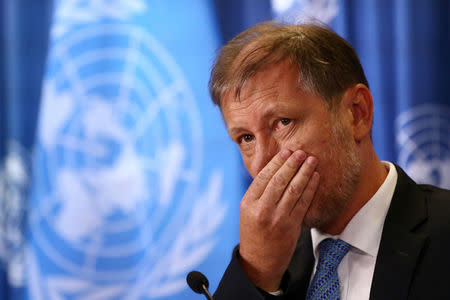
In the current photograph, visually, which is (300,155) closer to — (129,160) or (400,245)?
(400,245)

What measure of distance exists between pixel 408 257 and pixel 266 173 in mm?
524

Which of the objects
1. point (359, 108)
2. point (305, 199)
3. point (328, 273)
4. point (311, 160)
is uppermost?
point (359, 108)

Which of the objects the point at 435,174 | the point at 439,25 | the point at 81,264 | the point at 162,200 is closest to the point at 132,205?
the point at 162,200

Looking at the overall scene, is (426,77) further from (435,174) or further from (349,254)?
(349,254)

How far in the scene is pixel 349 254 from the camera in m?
1.65

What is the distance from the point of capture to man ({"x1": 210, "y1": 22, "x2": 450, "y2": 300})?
1.50 m

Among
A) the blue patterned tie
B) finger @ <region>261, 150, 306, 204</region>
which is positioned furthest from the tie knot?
finger @ <region>261, 150, 306, 204</region>

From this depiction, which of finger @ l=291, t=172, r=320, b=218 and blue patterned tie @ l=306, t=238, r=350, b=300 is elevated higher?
finger @ l=291, t=172, r=320, b=218

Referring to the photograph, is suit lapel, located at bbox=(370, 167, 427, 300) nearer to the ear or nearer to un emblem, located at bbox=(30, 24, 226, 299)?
the ear

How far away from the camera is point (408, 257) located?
1.47m

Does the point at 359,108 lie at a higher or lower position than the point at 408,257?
higher

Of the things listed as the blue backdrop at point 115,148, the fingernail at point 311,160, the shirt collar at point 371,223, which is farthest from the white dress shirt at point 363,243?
the blue backdrop at point 115,148

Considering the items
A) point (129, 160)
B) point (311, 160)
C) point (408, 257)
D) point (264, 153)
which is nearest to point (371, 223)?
point (408, 257)

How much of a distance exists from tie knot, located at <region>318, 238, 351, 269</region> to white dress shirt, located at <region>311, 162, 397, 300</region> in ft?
0.07
